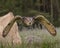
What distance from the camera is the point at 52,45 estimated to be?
5098 millimetres

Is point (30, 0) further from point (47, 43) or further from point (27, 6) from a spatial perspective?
point (47, 43)

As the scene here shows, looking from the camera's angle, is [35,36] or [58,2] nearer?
[35,36]

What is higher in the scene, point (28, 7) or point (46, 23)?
point (46, 23)

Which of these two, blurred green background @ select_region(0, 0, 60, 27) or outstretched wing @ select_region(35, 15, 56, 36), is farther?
blurred green background @ select_region(0, 0, 60, 27)

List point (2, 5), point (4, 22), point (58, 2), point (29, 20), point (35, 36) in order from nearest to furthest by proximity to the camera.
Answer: point (29, 20)
point (35, 36)
point (4, 22)
point (2, 5)
point (58, 2)

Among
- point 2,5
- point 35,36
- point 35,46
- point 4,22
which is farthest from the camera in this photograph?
point 2,5

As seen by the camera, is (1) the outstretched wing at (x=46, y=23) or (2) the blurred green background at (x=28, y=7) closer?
(1) the outstretched wing at (x=46, y=23)

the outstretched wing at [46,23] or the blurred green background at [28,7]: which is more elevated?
the outstretched wing at [46,23]

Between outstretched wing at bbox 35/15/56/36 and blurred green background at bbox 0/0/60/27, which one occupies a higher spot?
outstretched wing at bbox 35/15/56/36

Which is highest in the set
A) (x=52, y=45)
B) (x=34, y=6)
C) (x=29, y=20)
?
(x=29, y=20)

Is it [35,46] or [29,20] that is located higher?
[29,20]

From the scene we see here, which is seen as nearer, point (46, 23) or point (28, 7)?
point (46, 23)

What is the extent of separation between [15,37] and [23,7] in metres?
9.97

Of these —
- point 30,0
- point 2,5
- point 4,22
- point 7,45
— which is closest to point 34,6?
point 30,0
